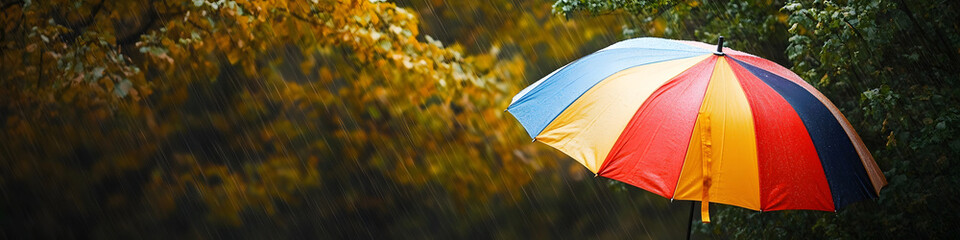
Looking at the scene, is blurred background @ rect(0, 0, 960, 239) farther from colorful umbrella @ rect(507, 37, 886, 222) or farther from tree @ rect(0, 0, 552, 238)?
colorful umbrella @ rect(507, 37, 886, 222)

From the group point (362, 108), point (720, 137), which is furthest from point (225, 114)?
point (720, 137)

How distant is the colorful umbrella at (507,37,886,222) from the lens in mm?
2324

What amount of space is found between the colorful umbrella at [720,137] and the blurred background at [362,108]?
117 centimetres

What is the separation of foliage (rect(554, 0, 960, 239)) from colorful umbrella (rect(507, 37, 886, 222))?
3.49 feet

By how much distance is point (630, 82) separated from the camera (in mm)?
2629

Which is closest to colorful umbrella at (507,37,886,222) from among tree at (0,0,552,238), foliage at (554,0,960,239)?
foliage at (554,0,960,239)

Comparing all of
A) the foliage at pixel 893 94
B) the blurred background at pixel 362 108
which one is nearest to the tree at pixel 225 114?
the blurred background at pixel 362 108

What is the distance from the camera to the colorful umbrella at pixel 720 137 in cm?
232

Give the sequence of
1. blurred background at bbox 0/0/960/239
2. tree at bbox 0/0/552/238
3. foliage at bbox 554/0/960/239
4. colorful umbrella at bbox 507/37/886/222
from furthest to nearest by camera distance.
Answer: tree at bbox 0/0/552/238, blurred background at bbox 0/0/960/239, foliage at bbox 554/0/960/239, colorful umbrella at bbox 507/37/886/222

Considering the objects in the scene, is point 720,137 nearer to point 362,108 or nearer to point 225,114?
point 362,108

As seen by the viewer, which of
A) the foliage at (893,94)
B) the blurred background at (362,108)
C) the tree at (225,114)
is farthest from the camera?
the tree at (225,114)

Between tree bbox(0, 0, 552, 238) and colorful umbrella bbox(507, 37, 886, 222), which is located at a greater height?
tree bbox(0, 0, 552, 238)

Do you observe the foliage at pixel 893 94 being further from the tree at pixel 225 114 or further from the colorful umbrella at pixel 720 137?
the tree at pixel 225 114

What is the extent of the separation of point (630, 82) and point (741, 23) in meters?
2.69
